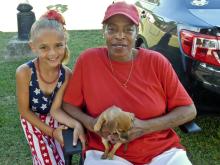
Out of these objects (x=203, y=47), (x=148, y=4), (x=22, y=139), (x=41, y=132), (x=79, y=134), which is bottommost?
(x=22, y=139)

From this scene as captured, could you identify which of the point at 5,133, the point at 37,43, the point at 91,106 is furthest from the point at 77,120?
the point at 5,133

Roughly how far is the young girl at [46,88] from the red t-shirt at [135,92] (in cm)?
15

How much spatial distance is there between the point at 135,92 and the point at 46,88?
0.67 meters

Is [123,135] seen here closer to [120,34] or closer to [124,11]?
[120,34]

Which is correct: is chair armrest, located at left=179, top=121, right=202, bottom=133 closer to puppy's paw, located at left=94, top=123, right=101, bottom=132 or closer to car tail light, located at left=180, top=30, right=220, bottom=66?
puppy's paw, located at left=94, top=123, right=101, bottom=132

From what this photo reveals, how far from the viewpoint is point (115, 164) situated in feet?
8.64

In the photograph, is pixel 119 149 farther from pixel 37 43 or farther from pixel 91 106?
pixel 37 43

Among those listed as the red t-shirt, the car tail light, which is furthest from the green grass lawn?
the red t-shirt

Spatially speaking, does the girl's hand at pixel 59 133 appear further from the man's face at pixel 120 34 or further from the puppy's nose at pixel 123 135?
the man's face at pixel 120 34

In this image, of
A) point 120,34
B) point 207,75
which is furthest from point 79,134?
point 207,75

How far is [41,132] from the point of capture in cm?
304

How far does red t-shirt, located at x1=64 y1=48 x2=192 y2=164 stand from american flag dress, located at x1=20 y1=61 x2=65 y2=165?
23cm

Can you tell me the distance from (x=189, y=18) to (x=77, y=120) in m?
1.64

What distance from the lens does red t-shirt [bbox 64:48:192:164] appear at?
8.94 feet
